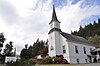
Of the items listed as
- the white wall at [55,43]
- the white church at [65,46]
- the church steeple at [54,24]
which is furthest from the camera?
the church steeple at [54,24]

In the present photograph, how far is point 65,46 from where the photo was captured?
1184 inches

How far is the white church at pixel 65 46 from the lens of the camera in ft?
96.9

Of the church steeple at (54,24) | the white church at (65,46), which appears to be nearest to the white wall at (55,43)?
the white church at (65,46)

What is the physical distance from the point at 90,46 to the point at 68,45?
32.7ft

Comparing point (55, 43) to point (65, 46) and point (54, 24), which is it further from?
point (54, 24)

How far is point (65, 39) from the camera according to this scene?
99.4 ft

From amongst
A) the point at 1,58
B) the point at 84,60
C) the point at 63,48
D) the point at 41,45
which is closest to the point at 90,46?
the point at 84,60

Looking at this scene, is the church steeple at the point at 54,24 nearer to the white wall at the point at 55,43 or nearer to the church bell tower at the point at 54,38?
the church bell tower at the point at 54,38

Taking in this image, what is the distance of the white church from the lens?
2955cm

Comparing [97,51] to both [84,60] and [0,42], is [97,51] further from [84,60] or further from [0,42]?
[0,42]

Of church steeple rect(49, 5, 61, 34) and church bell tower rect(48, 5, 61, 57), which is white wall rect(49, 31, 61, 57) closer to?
church bell tower rect(48, 5, 61, 57)

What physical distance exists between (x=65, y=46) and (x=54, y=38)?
3.23m

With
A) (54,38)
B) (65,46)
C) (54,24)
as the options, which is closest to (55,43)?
(54,38)

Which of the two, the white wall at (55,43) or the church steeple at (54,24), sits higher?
the church steeple at (54,24)
